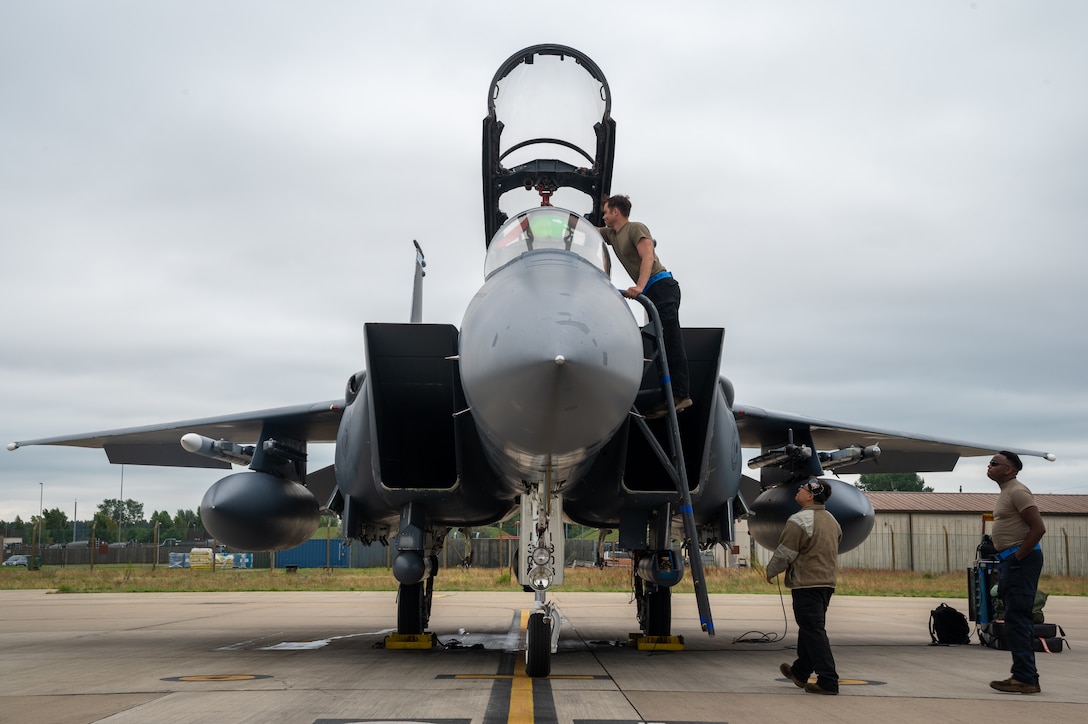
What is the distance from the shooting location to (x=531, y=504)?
252 inches

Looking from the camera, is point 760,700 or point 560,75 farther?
point 560,75

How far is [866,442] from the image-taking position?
13156 mm

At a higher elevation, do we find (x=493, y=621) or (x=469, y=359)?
(x=469, y=359)

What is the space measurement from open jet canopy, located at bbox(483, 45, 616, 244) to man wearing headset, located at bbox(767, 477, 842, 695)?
3.22 meters

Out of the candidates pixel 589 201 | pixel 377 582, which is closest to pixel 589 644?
pixel 589 201

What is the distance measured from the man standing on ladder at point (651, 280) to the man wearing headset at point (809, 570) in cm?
107

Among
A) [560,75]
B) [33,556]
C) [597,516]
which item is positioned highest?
[560,75]

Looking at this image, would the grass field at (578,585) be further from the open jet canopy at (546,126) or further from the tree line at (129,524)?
the tree line at (129,524)

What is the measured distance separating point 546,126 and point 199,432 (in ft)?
23.2

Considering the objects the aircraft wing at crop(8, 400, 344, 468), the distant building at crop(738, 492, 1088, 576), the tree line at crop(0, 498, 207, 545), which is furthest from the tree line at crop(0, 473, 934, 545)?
the aircraft wing at crop(8, 400, 344, 468)

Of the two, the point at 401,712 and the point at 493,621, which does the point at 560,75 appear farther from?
the point at 493,621

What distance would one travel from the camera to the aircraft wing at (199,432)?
424 inches

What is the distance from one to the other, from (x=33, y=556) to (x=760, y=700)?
43.0 metres

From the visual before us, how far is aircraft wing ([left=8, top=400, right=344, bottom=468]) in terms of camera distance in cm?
1077
